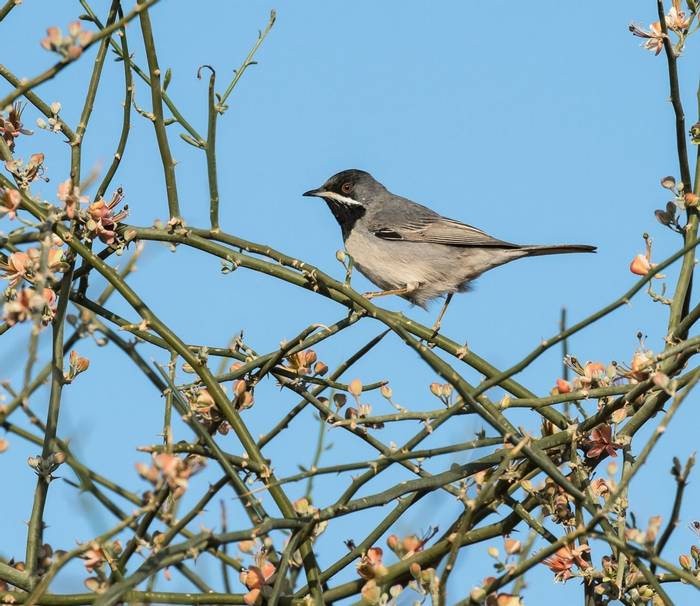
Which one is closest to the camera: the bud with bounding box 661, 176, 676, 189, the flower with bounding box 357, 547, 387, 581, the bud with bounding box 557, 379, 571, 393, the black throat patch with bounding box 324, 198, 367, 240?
the flower with bounding box 357, 547, 387, 581

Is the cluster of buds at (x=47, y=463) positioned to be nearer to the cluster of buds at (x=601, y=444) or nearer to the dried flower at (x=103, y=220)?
the dried flower at (x=103, y=220)

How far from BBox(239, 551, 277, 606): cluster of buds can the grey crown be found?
16.9 ft

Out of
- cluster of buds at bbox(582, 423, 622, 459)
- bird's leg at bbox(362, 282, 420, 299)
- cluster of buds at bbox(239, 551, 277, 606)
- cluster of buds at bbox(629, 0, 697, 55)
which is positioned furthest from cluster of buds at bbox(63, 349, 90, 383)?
bird's leg at bbox(362, 282, 420, 299)

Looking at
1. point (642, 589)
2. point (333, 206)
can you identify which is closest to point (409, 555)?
point (642, 589)

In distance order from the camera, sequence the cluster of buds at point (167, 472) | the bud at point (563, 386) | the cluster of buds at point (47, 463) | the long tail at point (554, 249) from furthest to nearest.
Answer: the long tail at point (554, 249) → the bud at point (563, 386) → the cluster of buds at point (47, 463) → the cluster of buds at point (167, 472)

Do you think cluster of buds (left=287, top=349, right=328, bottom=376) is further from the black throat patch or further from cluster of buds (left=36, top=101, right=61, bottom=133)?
the black throat patch

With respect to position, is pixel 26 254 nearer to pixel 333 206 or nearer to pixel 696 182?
pixel 696 182

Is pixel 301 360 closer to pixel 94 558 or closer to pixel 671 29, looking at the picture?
pixel 94 558

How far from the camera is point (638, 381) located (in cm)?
396

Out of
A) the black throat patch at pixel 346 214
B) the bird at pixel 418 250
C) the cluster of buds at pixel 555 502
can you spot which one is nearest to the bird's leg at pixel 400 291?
the bird at pixel 418 250

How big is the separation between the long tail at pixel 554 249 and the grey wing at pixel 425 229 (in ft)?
0.45

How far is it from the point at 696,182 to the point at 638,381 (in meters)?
1.15

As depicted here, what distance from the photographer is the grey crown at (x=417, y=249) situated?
28.5 ft

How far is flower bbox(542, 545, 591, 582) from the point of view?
393cm
